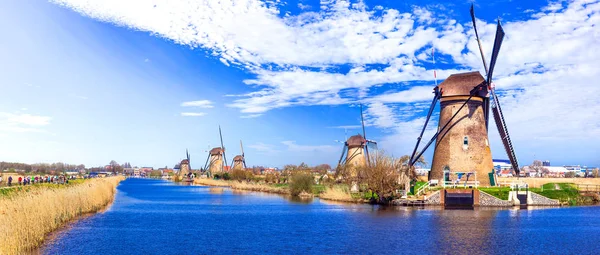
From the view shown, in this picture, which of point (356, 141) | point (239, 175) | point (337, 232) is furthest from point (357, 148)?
point (337, 232)

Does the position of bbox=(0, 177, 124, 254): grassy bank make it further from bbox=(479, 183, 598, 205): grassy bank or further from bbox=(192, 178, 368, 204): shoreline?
bbox=(479, 183, 598, 205): grassy bank

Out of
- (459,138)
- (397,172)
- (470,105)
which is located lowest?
(397,172)

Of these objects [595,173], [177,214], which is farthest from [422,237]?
[595,173]

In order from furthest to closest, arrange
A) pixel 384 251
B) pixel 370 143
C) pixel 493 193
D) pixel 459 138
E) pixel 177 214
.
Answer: pixel 370 143
pixel 459 138
pixel 493 193
pixel 177 214
pixel 384 251

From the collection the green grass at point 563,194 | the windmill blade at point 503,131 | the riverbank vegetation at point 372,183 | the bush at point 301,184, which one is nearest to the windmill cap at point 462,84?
the windmill blade at point 503,131

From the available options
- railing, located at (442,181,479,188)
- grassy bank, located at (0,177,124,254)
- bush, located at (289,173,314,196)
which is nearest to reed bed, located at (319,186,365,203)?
bush, located at (289,173,314,196)

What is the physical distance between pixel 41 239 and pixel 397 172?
21.4m

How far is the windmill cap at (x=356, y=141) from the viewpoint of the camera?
59.3 metres

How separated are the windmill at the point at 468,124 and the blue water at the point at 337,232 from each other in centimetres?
651

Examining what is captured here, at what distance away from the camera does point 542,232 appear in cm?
1872

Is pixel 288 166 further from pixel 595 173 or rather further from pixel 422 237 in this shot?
pixel 595 173

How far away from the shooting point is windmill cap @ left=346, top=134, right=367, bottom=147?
59.3 meters

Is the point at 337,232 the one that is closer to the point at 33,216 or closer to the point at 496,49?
the point at 33,216

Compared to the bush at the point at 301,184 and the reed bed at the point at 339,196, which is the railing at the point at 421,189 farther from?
the bush at the point at 301,184
